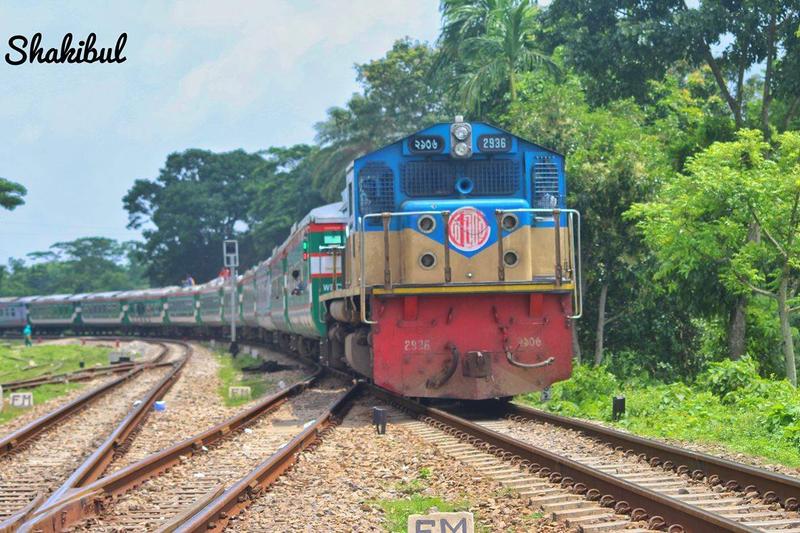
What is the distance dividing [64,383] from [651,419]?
574 inches

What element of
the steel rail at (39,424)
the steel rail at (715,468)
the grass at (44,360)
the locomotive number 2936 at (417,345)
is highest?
the locomotive number 2936 at (417,345)

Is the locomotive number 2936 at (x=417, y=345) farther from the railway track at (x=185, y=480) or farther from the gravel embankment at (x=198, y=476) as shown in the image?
the gravel embankment at (x=198, y=476)

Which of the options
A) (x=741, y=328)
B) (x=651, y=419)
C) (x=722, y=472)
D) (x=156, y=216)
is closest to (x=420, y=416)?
(x=651, y=419)

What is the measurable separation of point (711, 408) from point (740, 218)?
16.0ft

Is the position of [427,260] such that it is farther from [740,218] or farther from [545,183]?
[740,218]

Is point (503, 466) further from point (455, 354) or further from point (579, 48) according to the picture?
point (579, 48)

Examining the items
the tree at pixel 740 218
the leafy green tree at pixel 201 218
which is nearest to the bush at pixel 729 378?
the tree at pixel 740 218

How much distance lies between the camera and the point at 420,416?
12.4 m

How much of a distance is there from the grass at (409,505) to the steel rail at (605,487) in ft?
2.88

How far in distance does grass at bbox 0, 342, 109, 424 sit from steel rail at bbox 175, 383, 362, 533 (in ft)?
21.7

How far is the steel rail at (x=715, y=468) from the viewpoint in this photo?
636cm

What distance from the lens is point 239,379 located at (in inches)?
877

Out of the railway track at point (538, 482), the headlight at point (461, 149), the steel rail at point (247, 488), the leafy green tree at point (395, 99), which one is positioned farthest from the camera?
the leafy green tree at point (395, 99)

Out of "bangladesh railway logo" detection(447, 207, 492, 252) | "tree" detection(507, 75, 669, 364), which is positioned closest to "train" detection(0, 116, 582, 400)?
"bangladesh railway logo" detection(447, 207, 492, 252)
